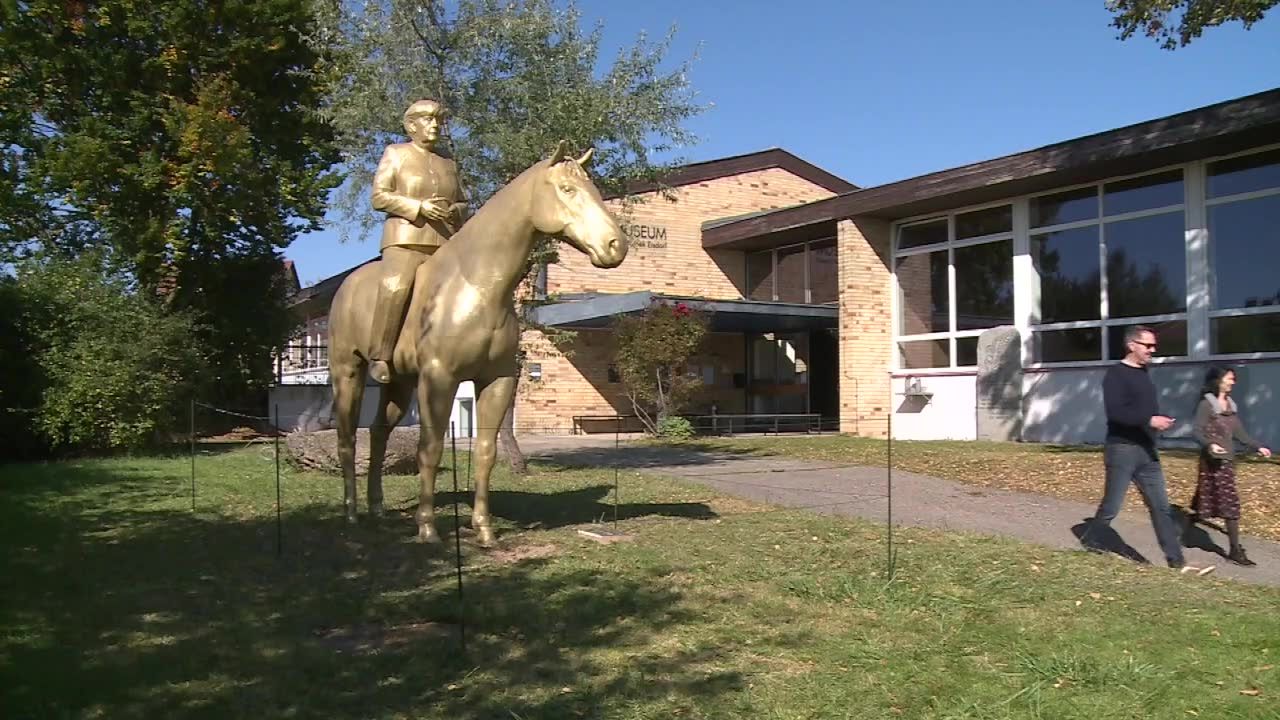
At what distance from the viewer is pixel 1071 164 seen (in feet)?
56.5

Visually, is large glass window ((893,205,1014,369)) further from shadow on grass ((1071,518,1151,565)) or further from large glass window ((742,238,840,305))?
shadow on grass ((1071,518,1151,565))

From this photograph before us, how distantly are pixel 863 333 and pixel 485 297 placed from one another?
1630cm

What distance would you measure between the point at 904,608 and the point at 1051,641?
2.87ft

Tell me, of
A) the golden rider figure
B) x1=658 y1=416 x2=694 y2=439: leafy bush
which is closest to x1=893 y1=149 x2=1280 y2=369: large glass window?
x1=658 y1=416 x2=694 y2=439: leafy bush

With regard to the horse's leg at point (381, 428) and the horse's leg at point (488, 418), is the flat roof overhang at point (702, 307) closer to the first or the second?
the horse's leg at point (381, 428)

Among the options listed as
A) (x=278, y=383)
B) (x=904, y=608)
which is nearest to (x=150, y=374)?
(x=278, y=383)

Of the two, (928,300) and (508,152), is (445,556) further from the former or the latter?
(928,300)

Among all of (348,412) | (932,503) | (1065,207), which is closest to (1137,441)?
(932,503)

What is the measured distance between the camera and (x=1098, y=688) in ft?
14.1

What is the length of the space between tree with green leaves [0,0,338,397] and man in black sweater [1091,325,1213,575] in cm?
1614

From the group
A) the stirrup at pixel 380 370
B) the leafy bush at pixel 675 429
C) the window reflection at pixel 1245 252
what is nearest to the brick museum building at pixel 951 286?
the window reflection at pixel 1245 252

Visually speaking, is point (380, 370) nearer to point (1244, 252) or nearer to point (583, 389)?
point (1244, 252)

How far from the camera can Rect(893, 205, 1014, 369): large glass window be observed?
20.3 metres

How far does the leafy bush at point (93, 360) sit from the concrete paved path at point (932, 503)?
25.6ft
